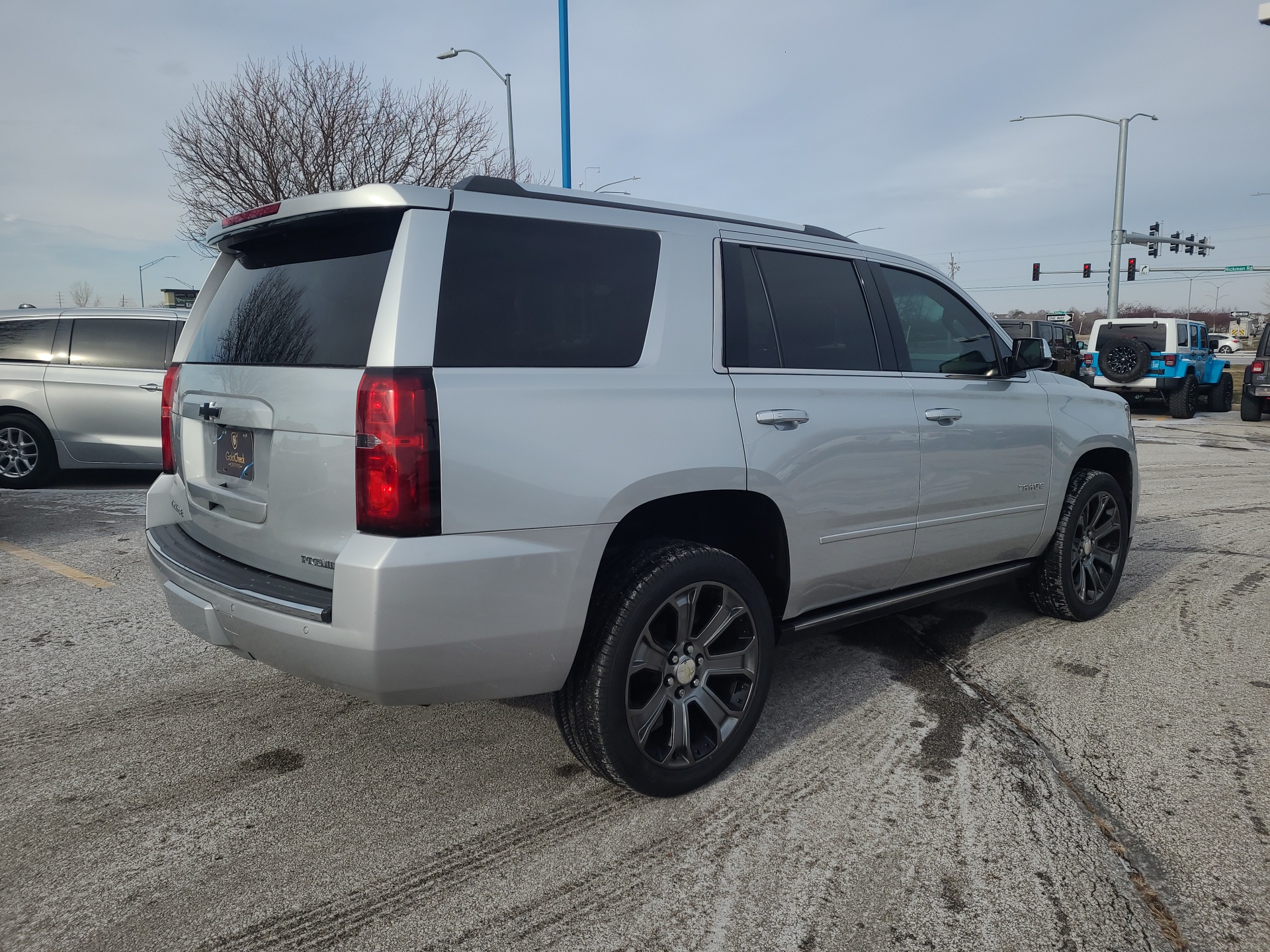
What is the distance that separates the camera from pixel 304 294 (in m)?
2.92

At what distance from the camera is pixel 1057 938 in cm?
234

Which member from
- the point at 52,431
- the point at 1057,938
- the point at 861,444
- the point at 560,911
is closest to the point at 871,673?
the point at 861,444

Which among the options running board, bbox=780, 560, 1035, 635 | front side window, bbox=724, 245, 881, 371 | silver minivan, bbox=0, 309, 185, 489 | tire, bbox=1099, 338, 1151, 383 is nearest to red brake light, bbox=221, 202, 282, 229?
front side window, bbox=724, 245, 881, 371

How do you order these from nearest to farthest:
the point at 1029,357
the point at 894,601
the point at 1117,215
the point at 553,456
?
1. the point at 553,456
2. the point at 894,601
3. the point at 1029,357
4. the point at 1117,215

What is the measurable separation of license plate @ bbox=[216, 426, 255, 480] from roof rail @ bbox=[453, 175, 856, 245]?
1.02 meters

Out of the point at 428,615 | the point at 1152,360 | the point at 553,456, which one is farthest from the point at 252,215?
the point at 1152,360

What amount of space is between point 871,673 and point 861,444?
4.04 feet

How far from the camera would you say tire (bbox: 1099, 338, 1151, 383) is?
61.0 ft

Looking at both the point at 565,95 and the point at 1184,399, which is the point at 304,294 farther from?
the point at 1184,399

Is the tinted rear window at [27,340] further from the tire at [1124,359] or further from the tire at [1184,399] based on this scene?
the tire at [1184,399]

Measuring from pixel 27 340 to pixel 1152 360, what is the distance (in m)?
19.0

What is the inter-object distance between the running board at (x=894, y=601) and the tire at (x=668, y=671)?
32cm

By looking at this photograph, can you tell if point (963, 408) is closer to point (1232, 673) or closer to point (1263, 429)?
point (1232, 673)

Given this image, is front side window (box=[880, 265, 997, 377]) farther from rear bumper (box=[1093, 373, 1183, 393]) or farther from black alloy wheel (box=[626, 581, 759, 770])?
rear bumper (box=[1093, 373, 1183, 393])
